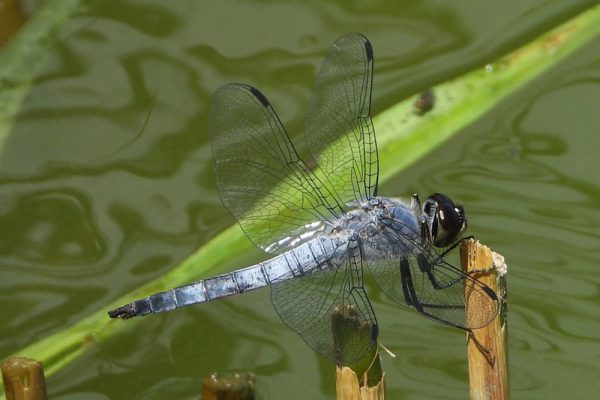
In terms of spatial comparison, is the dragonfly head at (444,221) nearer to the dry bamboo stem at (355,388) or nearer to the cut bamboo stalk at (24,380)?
the dry bamboo stem at (355,388)

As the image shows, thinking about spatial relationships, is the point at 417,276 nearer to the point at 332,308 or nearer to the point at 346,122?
the point at 332,308

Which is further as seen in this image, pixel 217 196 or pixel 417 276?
pixel 217 196

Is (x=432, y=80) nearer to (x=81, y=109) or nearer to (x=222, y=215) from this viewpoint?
(x=222, y=215)

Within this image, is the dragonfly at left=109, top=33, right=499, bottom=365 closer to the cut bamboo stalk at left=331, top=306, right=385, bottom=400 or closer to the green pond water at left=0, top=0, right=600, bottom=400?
the green pond water at left=0, top=0, right=600, bottom=400

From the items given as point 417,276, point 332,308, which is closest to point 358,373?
point 332,308

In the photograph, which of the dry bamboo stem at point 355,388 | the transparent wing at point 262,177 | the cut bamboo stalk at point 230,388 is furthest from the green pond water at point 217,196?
the cut bamboo stalk at point 230,388

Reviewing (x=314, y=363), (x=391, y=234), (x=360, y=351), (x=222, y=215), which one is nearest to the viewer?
(x=360, y=351)

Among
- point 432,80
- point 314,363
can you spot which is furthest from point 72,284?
point 432,80
